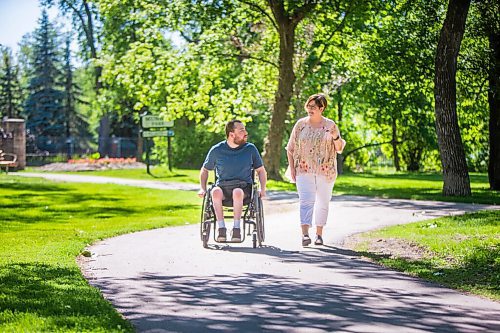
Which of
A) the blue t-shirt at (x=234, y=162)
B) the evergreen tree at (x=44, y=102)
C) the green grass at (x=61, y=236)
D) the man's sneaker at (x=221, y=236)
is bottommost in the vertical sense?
the green grass at (x=61, y=236)

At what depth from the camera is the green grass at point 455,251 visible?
28.4ft

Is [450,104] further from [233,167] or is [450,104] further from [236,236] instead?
[236,236]

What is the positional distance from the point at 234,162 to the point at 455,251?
298 cm

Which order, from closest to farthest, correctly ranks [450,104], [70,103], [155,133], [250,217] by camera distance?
1. [250,217]
2. [450,104]
3. [155,133]
4. [70,103]

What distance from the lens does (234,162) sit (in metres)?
11.4

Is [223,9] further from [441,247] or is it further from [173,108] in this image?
[441,247]

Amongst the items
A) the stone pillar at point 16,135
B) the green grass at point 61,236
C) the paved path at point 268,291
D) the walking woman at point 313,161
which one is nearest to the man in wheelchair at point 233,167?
the walking woman at point 313,161

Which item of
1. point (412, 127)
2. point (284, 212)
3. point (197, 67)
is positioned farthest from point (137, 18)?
point (412, 127)

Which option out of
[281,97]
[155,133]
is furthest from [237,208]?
[155,133]

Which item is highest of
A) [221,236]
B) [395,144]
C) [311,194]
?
[395,144]

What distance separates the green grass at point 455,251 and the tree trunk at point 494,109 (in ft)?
31.3

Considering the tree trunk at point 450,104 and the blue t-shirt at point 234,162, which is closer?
the blue t-shirt at point 234,162

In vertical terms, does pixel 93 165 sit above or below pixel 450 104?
below

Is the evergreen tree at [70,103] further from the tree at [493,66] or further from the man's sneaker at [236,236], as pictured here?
the man's sneaker at [236,236]
